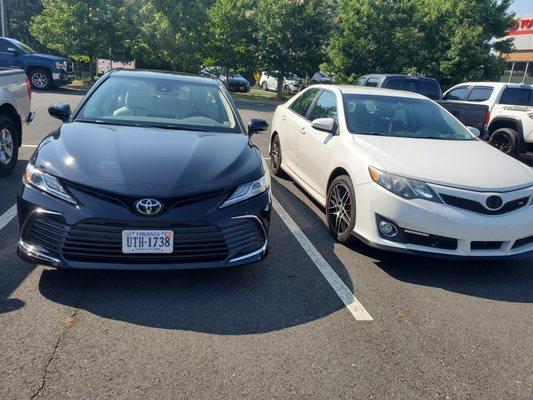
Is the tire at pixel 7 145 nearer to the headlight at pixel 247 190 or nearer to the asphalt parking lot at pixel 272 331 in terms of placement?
the asphalt parking lot at pixel 272 331

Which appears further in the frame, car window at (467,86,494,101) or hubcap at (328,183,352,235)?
car window at (467,86,494,101)

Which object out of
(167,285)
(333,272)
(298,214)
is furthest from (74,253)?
(298,214)

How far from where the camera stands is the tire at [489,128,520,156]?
10.1m

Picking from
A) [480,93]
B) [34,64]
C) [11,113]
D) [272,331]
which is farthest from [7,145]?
[34,64]

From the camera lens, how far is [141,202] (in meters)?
3.30

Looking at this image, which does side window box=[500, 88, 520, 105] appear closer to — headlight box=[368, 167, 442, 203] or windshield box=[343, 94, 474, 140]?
windshield box=[343, 94, 474, 140]

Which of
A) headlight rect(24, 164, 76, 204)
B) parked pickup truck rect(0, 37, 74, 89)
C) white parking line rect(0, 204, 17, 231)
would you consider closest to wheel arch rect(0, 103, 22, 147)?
white parking line rect(0, 204, 17, 231)

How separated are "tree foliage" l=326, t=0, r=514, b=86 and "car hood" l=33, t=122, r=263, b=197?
794 inches

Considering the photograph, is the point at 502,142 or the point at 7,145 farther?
the point at 502,142

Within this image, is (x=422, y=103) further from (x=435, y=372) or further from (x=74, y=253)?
(x=74, y=253)

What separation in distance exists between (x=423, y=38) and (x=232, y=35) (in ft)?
30.7

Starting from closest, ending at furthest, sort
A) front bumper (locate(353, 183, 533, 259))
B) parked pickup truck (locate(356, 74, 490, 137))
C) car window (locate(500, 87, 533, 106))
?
front bumper (locate(353, 183, 533, 259)), parked pickup truck (locate(356, 74, 490, 137)), car window (locate(500, 87, 533, 106))

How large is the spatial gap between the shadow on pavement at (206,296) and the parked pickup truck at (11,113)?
333 cm

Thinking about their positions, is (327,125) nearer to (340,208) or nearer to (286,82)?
(340,208)
